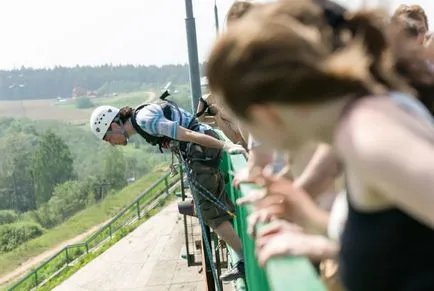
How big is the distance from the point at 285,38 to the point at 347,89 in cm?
16

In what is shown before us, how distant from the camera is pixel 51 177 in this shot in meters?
93.0

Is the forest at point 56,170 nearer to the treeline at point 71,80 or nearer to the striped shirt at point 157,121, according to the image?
the treeline at point 71,80

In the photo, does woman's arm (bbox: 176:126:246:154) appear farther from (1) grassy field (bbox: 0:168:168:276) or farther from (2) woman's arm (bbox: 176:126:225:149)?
(1) grassy field (bbox: 0:168:168:276)

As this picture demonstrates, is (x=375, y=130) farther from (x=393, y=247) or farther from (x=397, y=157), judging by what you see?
(x=393, y=247)

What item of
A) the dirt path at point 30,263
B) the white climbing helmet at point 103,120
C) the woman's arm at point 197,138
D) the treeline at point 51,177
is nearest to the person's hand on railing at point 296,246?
the woman's arm at point 197,138

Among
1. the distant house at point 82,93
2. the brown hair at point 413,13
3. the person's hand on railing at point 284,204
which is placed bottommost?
the distant house at point 82,93

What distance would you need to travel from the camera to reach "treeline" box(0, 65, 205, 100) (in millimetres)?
157625

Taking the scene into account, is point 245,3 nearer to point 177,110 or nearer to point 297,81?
point 297,81

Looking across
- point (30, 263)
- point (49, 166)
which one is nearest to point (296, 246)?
point (30, 263)

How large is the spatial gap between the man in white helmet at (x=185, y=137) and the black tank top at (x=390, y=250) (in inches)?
157

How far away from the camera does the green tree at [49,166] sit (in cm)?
9262

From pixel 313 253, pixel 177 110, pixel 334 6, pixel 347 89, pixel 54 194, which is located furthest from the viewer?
pixel 54 194

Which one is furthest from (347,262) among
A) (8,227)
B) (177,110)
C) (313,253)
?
(8,227)

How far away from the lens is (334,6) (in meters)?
1.59
